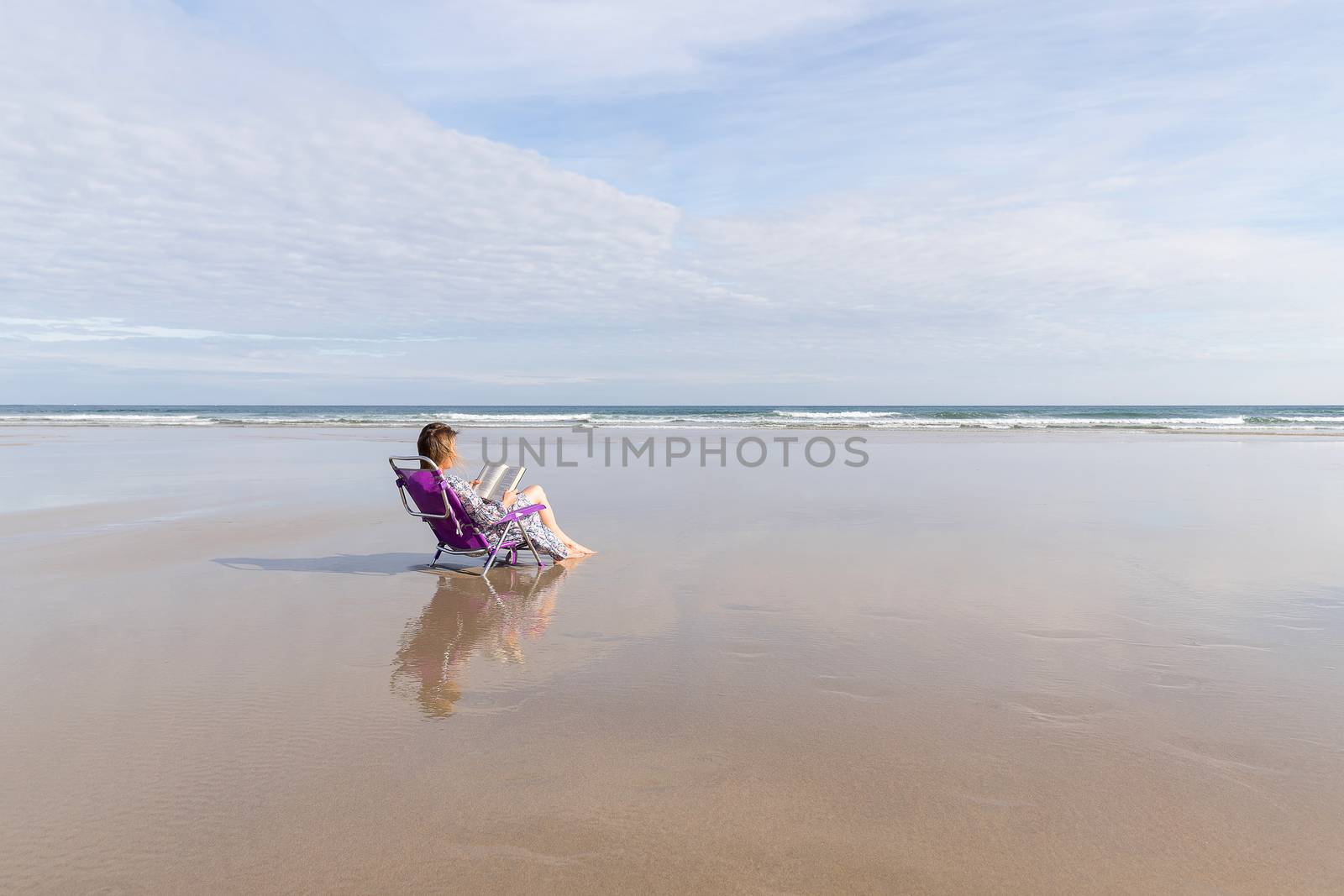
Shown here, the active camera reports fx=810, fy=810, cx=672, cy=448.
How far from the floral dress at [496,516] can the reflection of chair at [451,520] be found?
0.03 meters

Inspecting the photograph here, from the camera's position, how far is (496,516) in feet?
22.5

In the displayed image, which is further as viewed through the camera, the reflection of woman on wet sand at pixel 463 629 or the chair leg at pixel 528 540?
the chair leg at pixel 528 540

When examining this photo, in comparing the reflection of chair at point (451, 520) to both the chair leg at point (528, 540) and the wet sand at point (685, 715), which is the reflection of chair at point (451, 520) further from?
the wet sand at point (685, 715)

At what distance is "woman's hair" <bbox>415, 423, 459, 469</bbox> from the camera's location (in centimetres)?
687

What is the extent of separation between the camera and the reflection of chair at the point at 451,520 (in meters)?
6.66

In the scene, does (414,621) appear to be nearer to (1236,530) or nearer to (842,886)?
(842,886)

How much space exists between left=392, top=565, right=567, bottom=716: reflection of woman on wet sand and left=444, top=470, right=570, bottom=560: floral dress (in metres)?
0.23

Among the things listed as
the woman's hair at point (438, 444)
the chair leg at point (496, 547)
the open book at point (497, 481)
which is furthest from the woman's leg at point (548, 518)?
the woman's hair at point (438, 444)

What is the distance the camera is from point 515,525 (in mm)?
6957

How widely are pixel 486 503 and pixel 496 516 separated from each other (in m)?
0.15

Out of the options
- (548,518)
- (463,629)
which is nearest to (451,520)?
(548,518)

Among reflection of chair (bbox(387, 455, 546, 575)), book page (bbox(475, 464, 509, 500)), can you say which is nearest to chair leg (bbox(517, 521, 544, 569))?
reflection of chair (bbox(387, 455, 546, 575))

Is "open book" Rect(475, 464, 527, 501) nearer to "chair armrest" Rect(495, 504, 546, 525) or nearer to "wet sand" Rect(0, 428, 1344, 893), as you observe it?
"chair armrest" Rect(495, 504, 546, 525)

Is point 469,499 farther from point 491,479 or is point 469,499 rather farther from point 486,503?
point 491,479
